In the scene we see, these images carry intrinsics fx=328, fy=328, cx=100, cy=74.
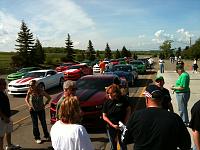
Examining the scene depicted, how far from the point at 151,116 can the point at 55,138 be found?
3.63 ft

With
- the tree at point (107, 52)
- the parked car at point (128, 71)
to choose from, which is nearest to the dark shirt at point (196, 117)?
the parked car at point (128, 71)

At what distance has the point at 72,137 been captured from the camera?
353 centimetres

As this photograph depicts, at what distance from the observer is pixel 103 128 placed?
9.29 m

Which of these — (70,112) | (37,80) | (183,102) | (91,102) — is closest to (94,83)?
(91,102)

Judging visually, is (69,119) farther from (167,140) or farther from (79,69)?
(79,69)

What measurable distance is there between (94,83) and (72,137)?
7.91 meters

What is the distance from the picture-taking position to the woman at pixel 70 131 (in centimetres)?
353

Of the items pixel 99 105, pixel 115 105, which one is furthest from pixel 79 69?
pixel 115 105

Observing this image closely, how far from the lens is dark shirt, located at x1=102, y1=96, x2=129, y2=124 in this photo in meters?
5.82

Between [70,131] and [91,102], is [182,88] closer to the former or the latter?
[91,102]

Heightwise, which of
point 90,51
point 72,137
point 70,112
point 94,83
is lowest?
point 94,83

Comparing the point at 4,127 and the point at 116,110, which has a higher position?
the point at 116,110

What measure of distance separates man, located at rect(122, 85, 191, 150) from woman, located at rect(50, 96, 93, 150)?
559mm

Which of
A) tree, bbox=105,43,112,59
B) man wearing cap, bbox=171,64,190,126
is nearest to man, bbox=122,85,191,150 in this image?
man wearing cap, bbox=171,64,190,126
